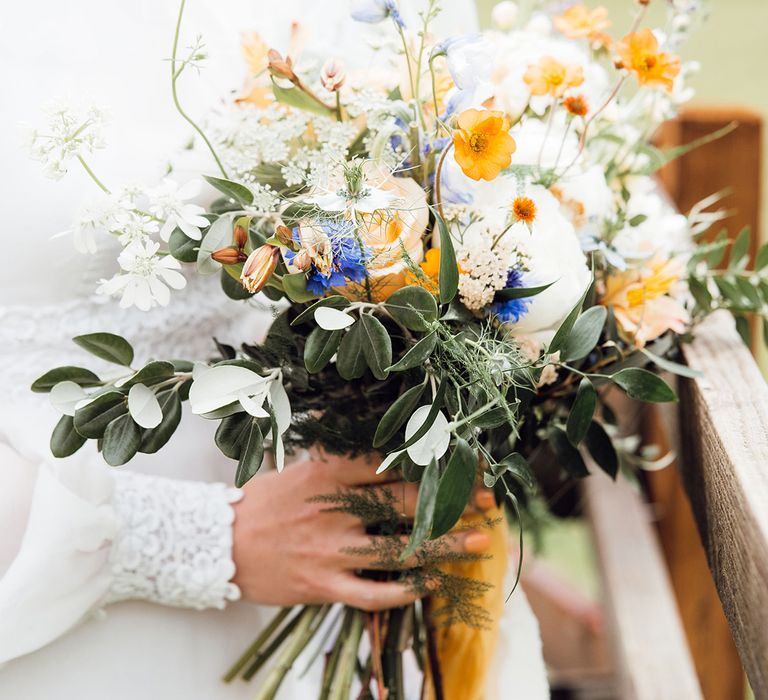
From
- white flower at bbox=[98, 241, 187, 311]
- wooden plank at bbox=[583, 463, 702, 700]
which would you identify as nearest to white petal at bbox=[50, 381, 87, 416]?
white flower at bbox=[98, 241, 187, 311]

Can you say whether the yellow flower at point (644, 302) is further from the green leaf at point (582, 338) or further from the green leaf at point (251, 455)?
the green leaf at point (251, 455)

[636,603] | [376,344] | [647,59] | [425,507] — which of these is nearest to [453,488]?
[425,507]

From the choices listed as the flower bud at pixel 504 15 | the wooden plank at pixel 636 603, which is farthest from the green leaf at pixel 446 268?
the wooden plank at pixel 636 603

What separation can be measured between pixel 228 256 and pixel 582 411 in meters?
0.31

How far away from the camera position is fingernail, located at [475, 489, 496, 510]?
2.86 feet

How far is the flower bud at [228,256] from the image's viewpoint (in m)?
0.60

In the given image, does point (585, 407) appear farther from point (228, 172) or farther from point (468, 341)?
point (228, 172)

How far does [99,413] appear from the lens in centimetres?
65

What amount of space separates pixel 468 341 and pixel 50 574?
1.62 ft

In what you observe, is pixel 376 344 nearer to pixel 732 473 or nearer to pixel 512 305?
pixel 512 305

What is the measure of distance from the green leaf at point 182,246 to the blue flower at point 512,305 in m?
0.24

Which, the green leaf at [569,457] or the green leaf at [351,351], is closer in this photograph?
the green leaf at [351,351]

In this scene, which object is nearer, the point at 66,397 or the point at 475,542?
the point at 66,397

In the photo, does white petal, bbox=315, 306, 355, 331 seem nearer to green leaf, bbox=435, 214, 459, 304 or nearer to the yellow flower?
green leaf, bbox=435, 214, 459, 304
